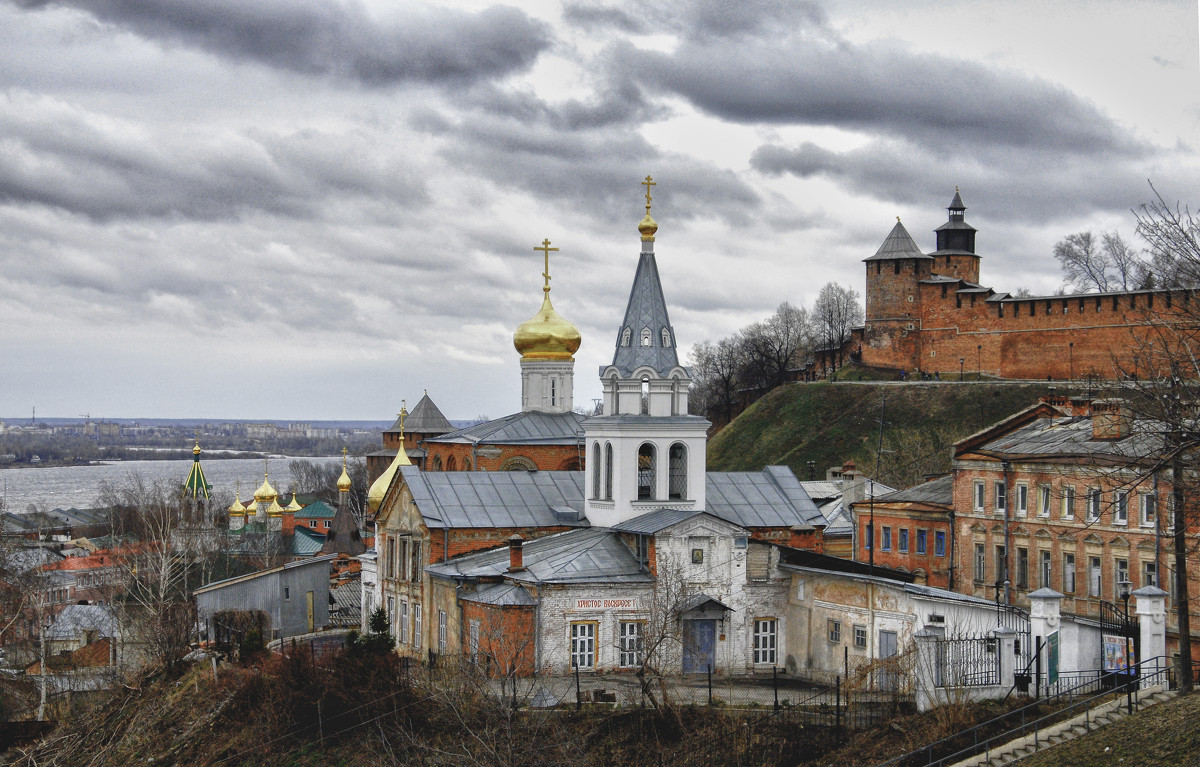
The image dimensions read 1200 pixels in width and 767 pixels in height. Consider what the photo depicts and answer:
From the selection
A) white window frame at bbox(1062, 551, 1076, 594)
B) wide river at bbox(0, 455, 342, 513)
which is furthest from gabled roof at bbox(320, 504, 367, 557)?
wide river at bbox(0, 455, 342, 513)

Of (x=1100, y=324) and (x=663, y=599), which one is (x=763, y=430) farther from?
(x=663, y=599)

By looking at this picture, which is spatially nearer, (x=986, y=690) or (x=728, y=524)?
(x=986, y=690)

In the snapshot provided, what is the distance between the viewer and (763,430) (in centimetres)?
6475

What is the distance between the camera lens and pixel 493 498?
30.7 meters

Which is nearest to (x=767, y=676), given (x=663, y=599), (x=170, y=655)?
(x=663, y=599)

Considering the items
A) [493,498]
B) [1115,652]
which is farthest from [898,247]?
[1115,652]

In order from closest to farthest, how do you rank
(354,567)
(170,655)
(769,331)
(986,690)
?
(986,690), (170,655), (354,567), (769,331)

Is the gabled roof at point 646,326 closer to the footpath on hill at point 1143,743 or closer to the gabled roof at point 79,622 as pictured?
the footpath on hill at point 1143,743

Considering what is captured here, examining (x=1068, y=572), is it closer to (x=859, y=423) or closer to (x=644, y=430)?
(x=644, y=430)

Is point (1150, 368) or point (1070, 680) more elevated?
point (1150, 368)

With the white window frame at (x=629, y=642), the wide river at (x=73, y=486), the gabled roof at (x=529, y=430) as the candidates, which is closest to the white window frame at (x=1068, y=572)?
the white window frame at (x=629, y=642)

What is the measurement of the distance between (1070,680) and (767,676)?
7.12 meters

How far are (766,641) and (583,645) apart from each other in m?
3.60

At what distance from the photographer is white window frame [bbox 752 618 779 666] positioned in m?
26.5
